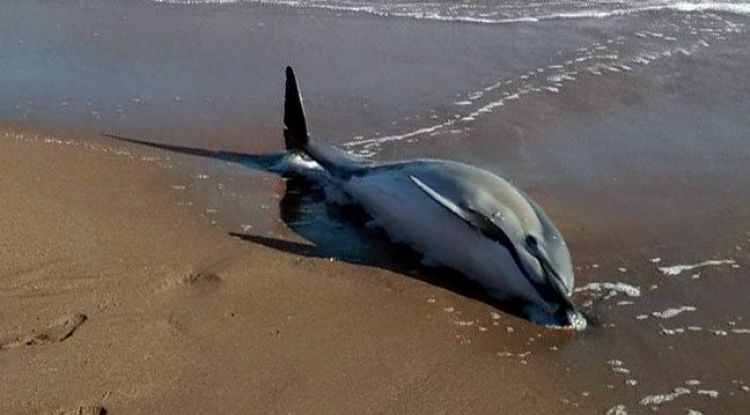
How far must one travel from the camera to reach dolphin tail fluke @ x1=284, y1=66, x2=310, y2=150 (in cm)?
654

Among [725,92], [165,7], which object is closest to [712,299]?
[725,92]

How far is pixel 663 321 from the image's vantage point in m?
4.82

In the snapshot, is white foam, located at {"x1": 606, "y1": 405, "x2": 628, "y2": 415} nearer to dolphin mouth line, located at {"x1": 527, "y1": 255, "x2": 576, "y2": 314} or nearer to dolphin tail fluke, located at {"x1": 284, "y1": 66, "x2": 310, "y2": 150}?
dolphin mouth line, located at {"x1": 527, "y1": 255, "x2": 576, "y2": 314}

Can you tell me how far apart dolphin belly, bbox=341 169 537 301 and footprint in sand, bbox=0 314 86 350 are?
75.4 inches

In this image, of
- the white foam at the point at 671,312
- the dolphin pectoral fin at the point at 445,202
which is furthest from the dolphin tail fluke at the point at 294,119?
the white foam at the point at 671,312

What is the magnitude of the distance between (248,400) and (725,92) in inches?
243

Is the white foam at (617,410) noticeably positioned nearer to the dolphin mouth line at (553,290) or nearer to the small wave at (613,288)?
the dolphin mouth line at (553,290)

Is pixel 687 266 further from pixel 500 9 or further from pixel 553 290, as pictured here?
pixel 500 9

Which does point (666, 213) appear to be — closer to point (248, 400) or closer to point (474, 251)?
point (474, 251)

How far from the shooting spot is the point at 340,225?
18.9 feet

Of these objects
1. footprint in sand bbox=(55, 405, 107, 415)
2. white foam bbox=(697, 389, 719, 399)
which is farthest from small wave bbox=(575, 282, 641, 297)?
footprint in sand bbox=(55, 405, 107, 415)

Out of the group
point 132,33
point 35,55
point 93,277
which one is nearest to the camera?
point 93,277

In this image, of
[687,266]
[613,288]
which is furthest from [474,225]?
[687,266]

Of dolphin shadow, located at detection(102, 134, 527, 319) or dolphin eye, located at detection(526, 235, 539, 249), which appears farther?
dolphin shadow, located at detection(102, 134, 527, 319)
